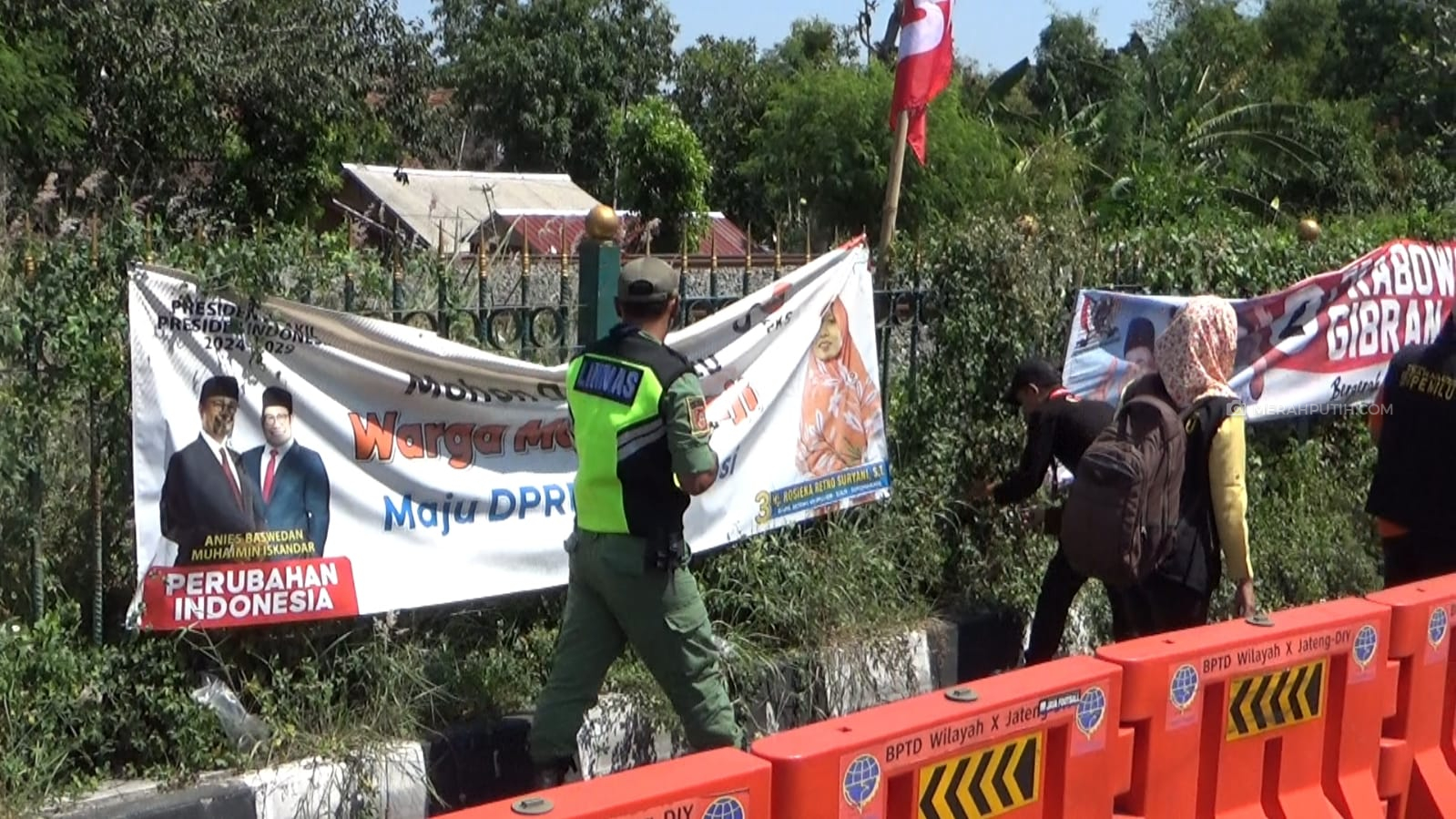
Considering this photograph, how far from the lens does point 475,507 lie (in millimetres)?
5516

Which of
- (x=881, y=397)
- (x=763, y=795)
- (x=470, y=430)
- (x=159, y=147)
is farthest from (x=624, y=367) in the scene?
(x=159, y=147)

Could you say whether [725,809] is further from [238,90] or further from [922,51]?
[238,90]

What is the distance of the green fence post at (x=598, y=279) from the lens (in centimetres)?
584

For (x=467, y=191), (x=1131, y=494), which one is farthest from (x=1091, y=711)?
(x=467, y=191)

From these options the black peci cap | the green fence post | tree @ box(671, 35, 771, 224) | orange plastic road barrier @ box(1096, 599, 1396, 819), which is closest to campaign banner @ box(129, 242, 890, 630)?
the green fence post

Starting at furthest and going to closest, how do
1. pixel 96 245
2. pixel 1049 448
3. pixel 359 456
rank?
pixel 1049 448
pixel 359 456
pixel 96 245

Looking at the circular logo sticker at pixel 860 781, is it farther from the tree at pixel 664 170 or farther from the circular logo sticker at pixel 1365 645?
the tree at pixel 664 170

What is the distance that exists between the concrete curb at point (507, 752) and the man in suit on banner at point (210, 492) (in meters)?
0.69

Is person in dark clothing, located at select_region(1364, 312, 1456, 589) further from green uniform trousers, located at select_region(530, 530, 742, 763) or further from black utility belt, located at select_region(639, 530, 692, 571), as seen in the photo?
black utility belt, located at select_region(639, 530, 692, 571)

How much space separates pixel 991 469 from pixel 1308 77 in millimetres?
36117

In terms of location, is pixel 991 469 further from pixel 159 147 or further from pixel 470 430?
pixel 159 147

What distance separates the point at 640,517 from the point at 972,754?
135 centimetres

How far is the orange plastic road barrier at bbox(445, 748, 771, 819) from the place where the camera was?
2.95 metres

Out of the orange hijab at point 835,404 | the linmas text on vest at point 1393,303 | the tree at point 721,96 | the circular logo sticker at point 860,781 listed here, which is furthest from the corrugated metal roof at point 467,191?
the circular logo sticker at point 860,781
